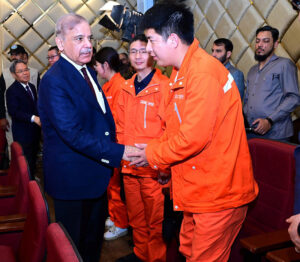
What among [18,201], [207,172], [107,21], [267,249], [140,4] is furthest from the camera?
[140,4]

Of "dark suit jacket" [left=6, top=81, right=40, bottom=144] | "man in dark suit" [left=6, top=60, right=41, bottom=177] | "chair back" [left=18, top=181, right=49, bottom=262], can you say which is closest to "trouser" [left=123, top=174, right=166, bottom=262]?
"chair back" [left=18, top=181, right=49, bottom=262]

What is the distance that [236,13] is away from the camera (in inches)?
133

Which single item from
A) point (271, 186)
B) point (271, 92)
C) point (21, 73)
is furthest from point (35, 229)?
point (21, 73)

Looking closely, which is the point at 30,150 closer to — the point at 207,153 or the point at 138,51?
the point at 138,51

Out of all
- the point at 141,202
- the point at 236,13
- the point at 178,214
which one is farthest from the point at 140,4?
the point at 178,214

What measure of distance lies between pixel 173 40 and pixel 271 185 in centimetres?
77

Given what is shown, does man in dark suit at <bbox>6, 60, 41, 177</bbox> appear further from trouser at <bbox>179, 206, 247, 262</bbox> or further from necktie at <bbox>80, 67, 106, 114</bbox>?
trouser at <bbox>179, 206, 247, 262</bbox>

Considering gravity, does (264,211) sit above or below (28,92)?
above

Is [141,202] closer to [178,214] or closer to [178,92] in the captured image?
[178,214]

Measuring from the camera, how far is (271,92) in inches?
103

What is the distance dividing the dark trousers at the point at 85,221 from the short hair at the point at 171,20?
865mm

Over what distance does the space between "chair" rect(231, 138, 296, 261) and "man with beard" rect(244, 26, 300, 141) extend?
104 centimetres

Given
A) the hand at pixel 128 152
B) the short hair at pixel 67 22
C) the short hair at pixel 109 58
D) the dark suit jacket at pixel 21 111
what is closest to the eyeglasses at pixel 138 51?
the short hair at pixel 109 58

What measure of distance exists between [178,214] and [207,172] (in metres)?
0.55
